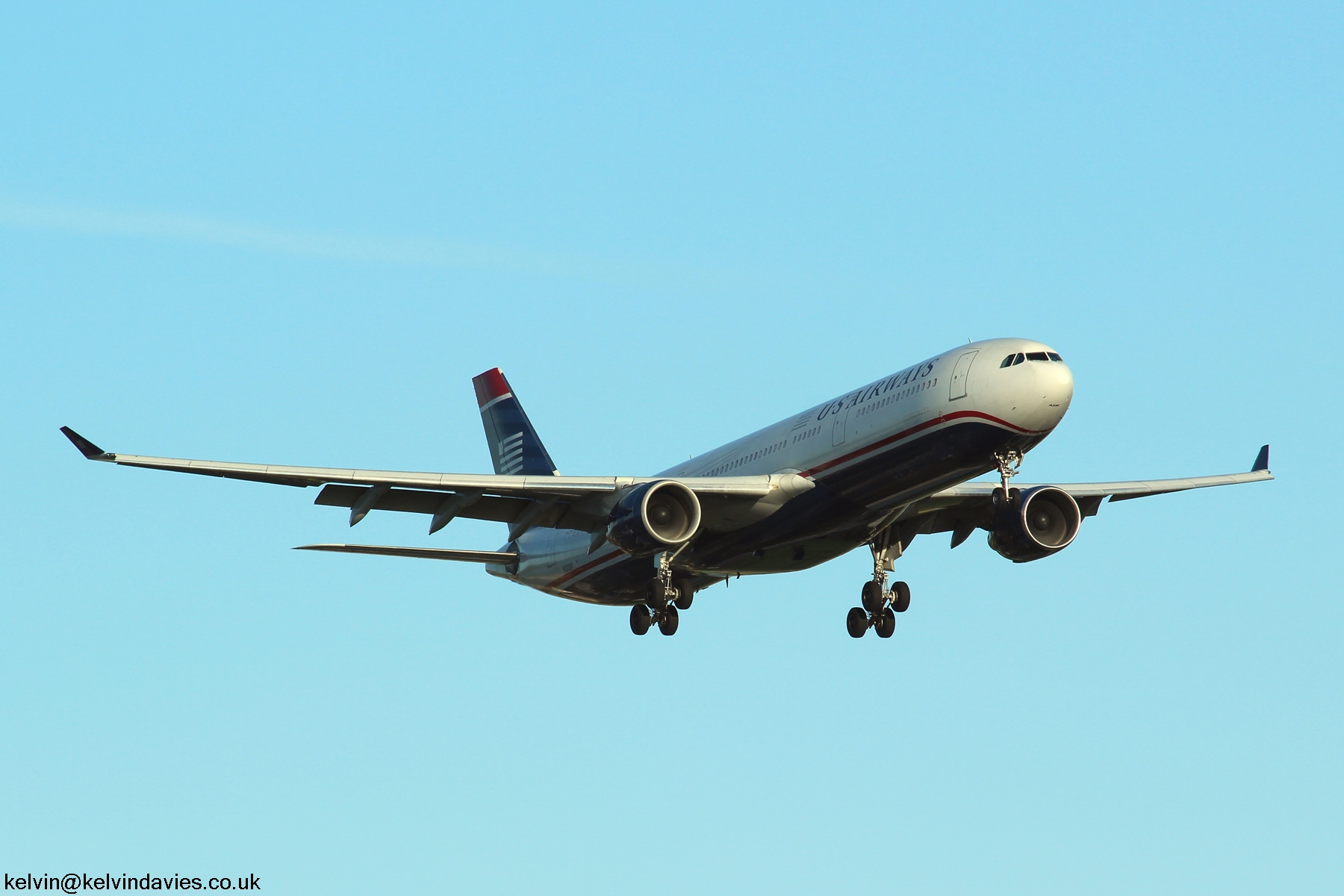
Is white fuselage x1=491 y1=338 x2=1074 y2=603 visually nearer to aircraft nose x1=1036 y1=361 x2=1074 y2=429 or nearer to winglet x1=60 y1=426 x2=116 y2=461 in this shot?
aircraft nose x1=1036 y1=361 x2=1074 y2=429

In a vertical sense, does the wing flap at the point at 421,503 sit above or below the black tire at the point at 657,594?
above

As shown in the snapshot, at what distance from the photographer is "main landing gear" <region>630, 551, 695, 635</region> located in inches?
1630

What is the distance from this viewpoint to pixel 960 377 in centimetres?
3706

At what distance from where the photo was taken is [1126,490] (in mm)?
46719

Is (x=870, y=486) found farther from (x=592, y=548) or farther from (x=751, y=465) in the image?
(x=592, y=548)

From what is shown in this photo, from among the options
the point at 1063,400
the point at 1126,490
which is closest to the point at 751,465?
the point at 1063,400

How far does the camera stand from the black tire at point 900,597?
43906 millimetres

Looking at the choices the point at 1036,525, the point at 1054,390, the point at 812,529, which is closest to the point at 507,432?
the point at 812,529

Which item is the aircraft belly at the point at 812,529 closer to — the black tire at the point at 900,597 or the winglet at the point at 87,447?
the black tire at the point at 900,597

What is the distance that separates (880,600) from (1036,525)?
14.2ft

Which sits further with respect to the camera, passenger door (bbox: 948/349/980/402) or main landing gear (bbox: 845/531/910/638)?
main landing gear (bbox: 845/531/910/638)

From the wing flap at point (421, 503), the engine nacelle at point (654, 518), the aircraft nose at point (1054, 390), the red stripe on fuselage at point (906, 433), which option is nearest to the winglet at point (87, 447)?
the wing flap at point (421, 503)

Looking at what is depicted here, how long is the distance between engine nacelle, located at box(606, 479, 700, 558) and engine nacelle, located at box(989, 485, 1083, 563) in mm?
7791

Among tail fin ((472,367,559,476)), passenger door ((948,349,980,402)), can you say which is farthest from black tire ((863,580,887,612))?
tail fin ((472,367,559,476))
